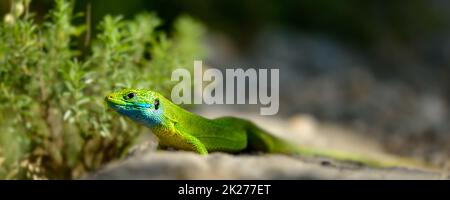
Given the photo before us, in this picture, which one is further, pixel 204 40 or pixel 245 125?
pixel 204 40

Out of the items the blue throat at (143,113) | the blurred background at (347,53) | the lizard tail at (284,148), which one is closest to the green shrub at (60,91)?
the lizard tail at (284,148)

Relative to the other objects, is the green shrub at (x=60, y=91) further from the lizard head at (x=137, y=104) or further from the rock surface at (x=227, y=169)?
the lizard head at (x=137, y=104)

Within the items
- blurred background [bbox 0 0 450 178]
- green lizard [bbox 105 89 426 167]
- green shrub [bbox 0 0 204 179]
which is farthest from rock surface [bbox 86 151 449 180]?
blurred background [bbox 0 0 450 178]

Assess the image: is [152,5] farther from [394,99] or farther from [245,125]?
[245,125]

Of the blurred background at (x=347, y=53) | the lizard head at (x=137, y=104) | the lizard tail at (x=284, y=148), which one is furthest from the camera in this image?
the blurred background at (x=347, y=53)

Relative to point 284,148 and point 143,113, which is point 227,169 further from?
point 284,148
